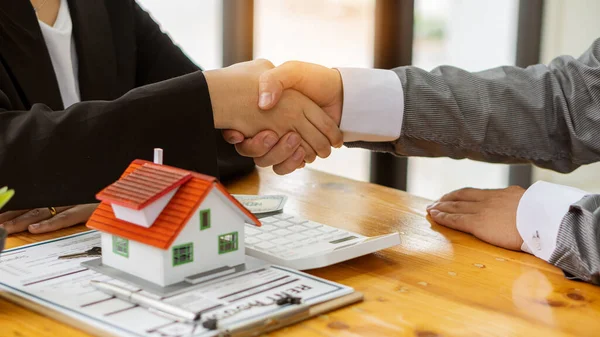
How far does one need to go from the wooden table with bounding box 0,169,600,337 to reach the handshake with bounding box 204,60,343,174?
15 centimetres

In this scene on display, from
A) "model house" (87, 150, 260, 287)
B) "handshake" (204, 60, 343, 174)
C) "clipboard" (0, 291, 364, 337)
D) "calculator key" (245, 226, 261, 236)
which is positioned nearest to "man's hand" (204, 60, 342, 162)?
"handshake" (204, 60, 343, 174)

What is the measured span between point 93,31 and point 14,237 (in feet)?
1.75

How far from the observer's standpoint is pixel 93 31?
1.38 m

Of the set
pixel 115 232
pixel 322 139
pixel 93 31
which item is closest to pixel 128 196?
pixel 115 232

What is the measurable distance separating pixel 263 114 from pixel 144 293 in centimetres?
56

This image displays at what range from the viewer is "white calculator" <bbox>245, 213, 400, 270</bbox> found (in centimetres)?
84

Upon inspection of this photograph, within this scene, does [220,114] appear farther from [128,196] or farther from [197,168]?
[128,196]

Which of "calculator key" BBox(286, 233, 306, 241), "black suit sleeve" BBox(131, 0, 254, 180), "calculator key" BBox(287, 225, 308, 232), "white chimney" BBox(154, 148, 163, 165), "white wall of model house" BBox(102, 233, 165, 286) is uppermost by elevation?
"black suit sleeve" BBox(131, 0, 254, 180)

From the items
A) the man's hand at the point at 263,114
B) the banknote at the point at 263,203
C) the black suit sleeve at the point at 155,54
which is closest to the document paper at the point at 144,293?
the banknote at the point at 263,203

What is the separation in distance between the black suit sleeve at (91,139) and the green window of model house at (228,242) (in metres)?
0.28

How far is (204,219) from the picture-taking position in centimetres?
76

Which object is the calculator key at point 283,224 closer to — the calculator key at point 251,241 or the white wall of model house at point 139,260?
the calculator key at point 251,241

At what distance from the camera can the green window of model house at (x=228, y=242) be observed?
79cm

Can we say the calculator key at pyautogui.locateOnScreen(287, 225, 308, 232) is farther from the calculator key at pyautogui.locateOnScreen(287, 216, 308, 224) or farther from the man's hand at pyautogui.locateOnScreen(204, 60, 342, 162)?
the man's hand at pyautogui.locateOnScreen(204, 60, 342, 162)
